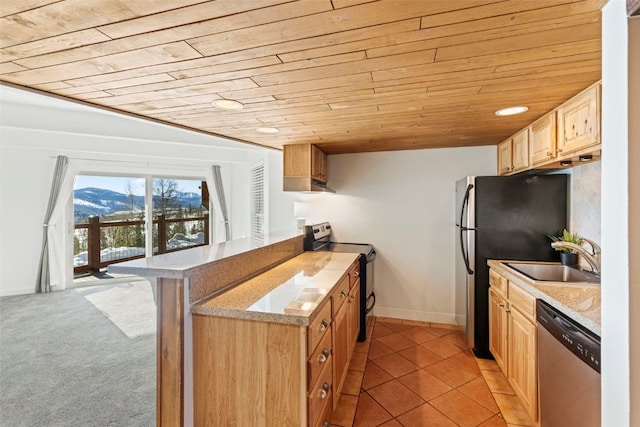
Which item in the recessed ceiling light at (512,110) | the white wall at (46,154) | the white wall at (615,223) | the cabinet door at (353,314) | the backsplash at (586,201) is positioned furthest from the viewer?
the white wall at (46,154)

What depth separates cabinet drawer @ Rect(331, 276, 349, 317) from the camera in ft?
6.25

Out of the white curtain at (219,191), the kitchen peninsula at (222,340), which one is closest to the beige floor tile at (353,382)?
the kitchen peninsula at (222,340)

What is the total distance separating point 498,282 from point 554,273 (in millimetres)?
396

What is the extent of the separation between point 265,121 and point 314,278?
1288 millimetres

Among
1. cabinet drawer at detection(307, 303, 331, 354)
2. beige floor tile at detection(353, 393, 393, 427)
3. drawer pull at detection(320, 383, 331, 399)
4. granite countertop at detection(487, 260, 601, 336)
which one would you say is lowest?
beige floor tile at detection(353, 393, 393, 427)

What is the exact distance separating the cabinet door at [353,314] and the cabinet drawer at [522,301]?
1214mm

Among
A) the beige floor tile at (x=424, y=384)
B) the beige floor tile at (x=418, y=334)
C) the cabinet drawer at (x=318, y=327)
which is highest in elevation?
the cabinet drawer at (x=318, y=327)

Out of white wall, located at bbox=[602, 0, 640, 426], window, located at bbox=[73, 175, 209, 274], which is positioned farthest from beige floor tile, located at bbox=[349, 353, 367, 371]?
window, located at bbox=[73, 175, 209, 274]

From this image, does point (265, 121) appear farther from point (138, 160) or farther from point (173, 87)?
point (138, 160)

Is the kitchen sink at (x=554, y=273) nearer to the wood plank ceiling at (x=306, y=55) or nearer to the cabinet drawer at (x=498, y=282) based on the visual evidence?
the cabinet drawer at (x=498, y=282)

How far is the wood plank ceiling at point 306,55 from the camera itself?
3.18 feet

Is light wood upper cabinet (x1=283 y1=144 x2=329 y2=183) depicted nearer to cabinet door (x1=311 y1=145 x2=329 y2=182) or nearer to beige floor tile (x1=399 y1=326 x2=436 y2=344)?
cabinet door (x1=311 y1=145 x2=329 y2=182)

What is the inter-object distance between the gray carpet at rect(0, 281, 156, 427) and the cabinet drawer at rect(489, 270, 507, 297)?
2693 mm

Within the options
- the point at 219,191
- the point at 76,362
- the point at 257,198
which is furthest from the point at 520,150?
the point at 219,191
